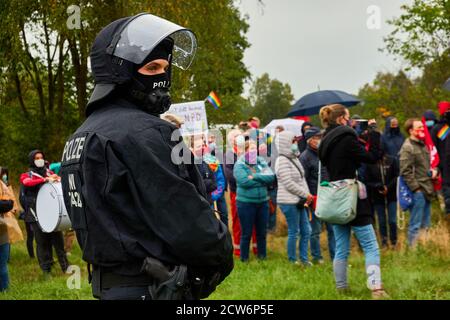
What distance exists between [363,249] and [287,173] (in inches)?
105

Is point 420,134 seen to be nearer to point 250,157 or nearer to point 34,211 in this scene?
point 250,157

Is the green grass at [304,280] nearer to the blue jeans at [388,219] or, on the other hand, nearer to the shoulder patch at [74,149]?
the blue jeans at [388,219]

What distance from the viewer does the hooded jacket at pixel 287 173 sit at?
9289mm

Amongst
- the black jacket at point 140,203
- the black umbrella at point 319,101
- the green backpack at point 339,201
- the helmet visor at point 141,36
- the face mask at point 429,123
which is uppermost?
the black umbrella at point 319,101

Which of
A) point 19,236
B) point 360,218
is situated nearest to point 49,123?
point 19,236

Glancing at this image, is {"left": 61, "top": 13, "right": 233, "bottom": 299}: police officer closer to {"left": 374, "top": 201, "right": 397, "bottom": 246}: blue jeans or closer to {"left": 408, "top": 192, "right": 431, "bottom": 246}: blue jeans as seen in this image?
{"left": 408, "top": 192, "right": 431, "bottom": 246}: blue jeans

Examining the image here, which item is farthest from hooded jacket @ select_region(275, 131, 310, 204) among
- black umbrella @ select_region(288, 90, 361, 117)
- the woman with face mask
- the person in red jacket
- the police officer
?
the police officer

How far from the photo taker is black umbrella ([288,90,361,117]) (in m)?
14.6

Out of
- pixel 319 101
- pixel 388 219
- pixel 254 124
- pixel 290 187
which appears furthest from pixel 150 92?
pixel 319 101

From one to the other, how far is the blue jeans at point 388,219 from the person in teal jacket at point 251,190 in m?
1.80

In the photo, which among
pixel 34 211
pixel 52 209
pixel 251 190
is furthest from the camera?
pixel 34 211

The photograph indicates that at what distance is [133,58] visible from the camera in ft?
10.5

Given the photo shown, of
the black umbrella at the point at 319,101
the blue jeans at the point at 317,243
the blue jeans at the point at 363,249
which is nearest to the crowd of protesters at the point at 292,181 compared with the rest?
the blue jeans at the point at 317,243

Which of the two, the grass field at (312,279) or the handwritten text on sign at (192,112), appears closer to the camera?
the grass field at (312,279)
